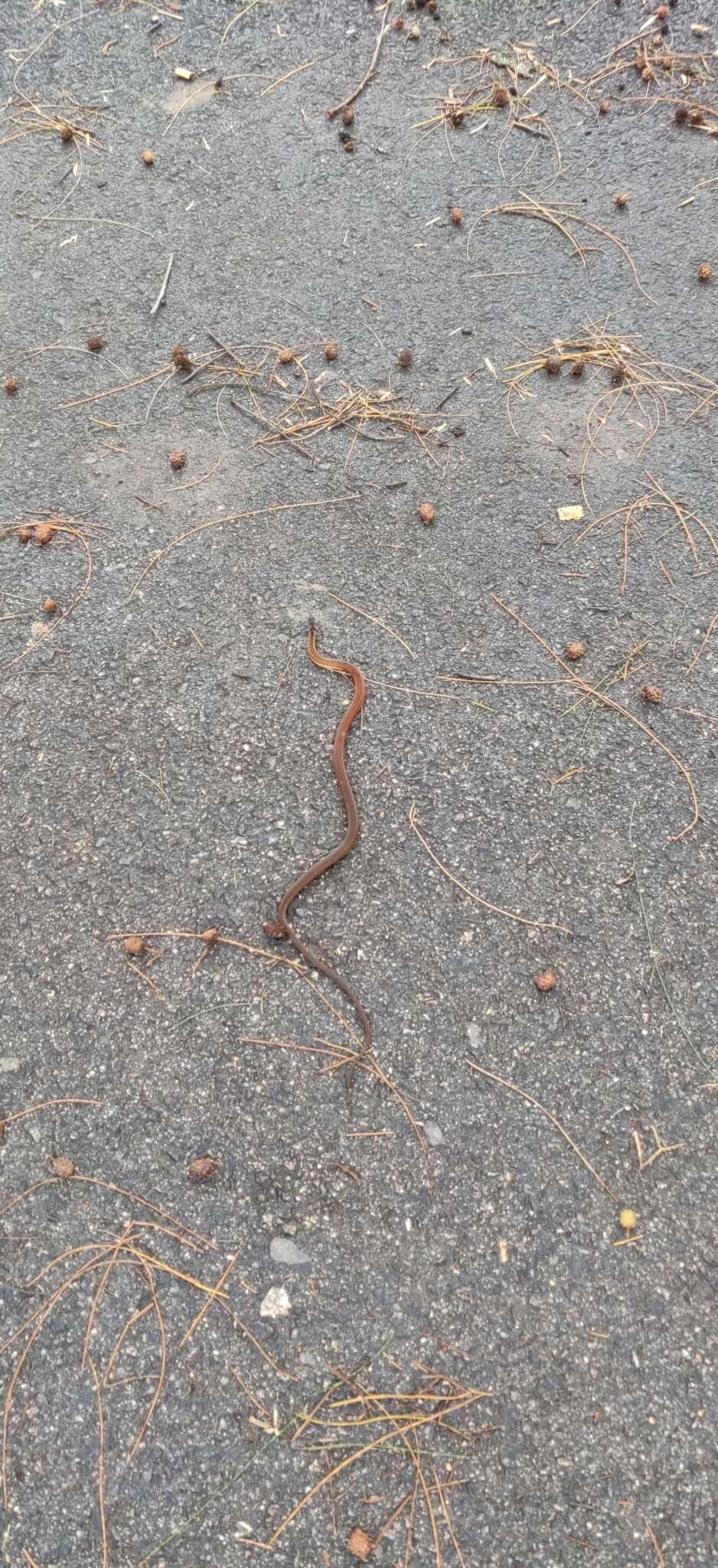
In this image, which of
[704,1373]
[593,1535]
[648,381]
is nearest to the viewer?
[593,1535]

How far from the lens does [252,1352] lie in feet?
6.14

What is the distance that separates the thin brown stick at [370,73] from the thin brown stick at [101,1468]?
197 inches

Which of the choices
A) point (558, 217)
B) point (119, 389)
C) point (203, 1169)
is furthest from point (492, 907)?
point (558, 217)

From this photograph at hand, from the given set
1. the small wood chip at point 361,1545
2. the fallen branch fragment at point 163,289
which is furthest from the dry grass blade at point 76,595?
the small wood chip at point 361,1545

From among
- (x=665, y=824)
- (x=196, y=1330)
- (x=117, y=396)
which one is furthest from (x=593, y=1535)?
(x=117, y=396)

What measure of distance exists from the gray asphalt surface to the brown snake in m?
0.04

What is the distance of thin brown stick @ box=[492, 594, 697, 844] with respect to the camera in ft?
8.32

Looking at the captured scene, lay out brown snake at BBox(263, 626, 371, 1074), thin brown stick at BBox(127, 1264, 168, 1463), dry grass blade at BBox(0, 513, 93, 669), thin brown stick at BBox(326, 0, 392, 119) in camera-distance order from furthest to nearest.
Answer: thin brown stick at BBox(326, 0, 392, 119) < dry grass blade at BBox(0, 513, 93, 669) < brown snake at BBox(263, 626, 371, 1074) < thin brown stick at BBox(127, 1264, 168, 1463)

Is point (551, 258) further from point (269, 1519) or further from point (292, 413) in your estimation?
point (269, 1519)

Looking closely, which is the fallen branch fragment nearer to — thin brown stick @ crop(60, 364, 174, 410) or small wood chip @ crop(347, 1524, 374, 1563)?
thin brown stick @ crop(60, 364, 174, 410)

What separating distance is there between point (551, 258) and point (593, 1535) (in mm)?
4131

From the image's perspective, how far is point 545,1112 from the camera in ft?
6.94

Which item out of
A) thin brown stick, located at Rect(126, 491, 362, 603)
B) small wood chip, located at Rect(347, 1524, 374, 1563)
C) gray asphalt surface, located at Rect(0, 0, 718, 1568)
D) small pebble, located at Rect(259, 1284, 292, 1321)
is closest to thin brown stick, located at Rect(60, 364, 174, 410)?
gray asphalt surface, located at Rect(0, 0, 718, 1568)

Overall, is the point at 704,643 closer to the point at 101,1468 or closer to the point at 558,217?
the point at 558,217
